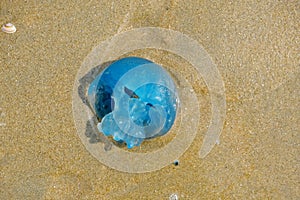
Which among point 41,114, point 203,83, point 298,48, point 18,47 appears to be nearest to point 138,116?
point 203,83

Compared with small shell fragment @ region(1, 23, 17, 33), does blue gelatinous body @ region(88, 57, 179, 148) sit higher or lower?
lower

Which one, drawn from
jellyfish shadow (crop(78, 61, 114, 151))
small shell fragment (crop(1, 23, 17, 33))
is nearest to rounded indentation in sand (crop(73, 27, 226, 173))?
jellyfish shadow (crop(78, 61, 114, 151))

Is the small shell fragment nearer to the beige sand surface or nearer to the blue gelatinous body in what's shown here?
the beige sand surface

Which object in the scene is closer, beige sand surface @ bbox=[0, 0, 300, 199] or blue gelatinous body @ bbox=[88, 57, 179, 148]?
blue gelatinous body @ bbox=[88, 57, 179, 148]

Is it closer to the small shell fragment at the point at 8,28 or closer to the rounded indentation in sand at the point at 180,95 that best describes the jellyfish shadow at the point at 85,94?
the rounded indentation in sand at the point at 180,95

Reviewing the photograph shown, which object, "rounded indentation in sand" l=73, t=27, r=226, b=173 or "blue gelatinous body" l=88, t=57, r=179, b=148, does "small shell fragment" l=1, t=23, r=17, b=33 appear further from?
"blue gelatinous body" l=88, t=57, r=179, b=148

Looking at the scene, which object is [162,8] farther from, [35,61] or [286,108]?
[286,108]

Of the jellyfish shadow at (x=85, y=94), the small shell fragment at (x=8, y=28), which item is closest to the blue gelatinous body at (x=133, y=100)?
the jellyfish shadow at (x=85, y=94)
